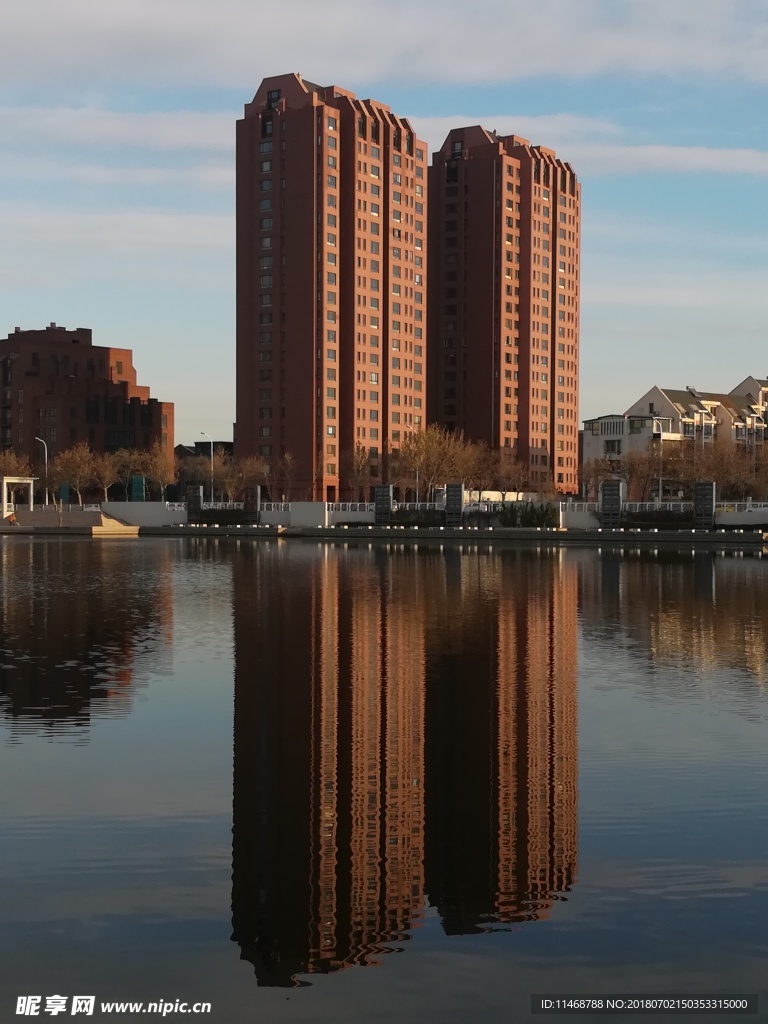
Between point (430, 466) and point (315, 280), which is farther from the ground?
point (315, 280)

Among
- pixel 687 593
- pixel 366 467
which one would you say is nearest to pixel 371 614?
pixel 687 593

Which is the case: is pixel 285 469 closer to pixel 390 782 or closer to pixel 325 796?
pixel 390 782

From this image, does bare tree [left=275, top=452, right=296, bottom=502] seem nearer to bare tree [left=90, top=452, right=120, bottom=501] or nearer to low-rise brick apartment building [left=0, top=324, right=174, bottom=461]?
bare tree [left=90, top=452, right=120, bottom=501]

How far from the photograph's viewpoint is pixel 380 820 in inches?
490

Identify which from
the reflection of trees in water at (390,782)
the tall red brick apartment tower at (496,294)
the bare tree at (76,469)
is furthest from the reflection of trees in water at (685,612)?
the tall red brick apartment tower at (496,294)

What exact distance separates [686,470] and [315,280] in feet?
156

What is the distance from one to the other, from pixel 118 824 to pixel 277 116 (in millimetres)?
139110

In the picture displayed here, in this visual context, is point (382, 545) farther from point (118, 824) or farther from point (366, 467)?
point (118, 824)

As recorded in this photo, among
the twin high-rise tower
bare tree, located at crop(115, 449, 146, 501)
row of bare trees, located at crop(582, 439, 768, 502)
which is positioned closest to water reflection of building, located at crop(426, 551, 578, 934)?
row of bare trees, located at crop(582, 439, 768, 502)

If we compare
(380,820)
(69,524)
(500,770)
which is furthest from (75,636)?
(69,524)

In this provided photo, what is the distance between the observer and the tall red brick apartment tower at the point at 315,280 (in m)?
140

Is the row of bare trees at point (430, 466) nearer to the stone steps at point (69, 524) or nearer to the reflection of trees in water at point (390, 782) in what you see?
the stone steps at point (69, 524)

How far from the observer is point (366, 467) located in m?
141

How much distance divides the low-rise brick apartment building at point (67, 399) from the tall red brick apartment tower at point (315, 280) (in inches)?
1264
